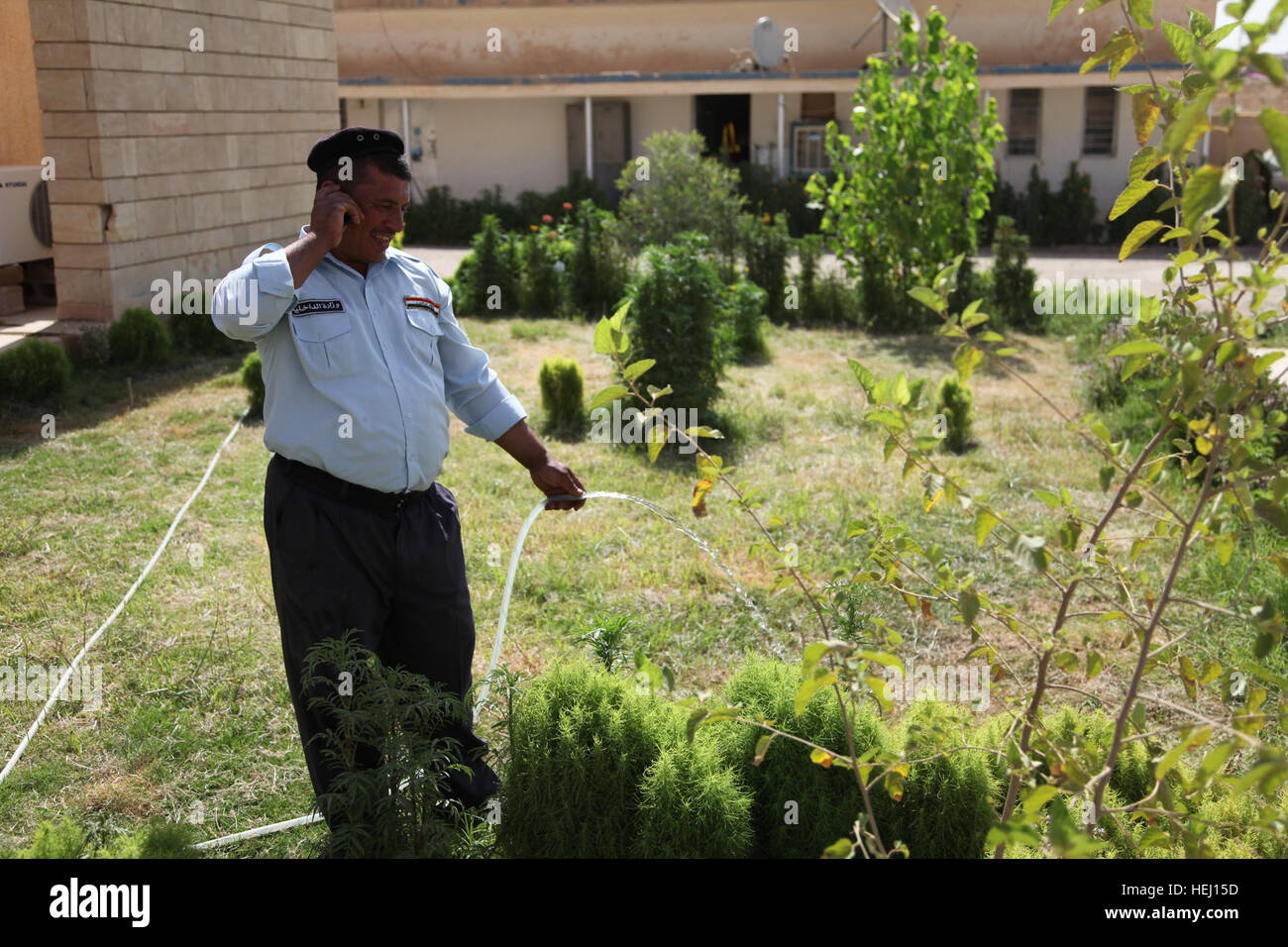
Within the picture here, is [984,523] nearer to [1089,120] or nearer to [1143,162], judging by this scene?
[1143,162]

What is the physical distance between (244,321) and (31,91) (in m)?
10.4

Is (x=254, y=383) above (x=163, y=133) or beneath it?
beneath

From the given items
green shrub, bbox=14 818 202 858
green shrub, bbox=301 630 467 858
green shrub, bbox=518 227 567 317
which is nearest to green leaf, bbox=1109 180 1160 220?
green shrub, bbox=301 630 467 858

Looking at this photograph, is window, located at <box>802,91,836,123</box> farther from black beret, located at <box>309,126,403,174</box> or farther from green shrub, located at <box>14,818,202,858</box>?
green shrub, located at <box>14,818,202,858</box>

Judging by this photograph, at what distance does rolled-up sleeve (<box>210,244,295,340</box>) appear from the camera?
2785 millimetres

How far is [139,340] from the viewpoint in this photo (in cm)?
966

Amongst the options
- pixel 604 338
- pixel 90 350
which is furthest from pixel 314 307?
pixel 90 350

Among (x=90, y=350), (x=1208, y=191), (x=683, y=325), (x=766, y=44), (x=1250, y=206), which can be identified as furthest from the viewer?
(x=766, y=44)

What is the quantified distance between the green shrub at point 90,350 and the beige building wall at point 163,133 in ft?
1.23

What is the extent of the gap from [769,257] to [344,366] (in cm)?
1052

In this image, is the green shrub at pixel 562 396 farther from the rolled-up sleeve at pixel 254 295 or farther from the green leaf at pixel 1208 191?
the green leaf at pixel 1208 191

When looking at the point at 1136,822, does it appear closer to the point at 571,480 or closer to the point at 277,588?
the point at 571,480
